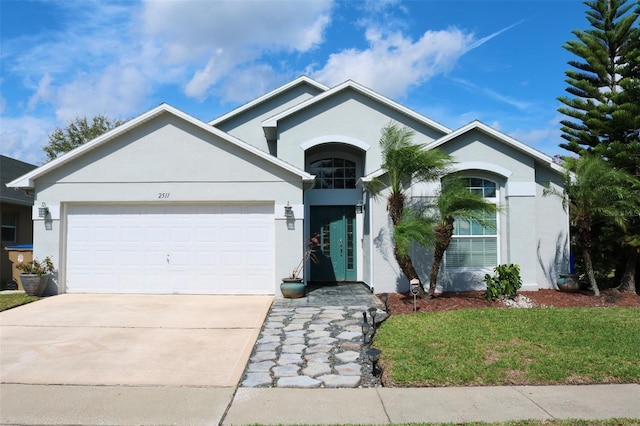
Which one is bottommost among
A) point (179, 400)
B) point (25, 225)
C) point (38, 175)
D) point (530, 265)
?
point (179, 400)

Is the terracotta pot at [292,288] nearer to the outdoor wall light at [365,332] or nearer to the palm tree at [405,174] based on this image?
the palm tree at [405,174]

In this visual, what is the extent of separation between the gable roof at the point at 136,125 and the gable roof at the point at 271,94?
356 centimetres

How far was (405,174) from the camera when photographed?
10.9 m

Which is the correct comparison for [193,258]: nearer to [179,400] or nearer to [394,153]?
[394,153]

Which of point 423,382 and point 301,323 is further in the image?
point 301,323

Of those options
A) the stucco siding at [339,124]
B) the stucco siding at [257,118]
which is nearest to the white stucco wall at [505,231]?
the stucco siding at [339,124]

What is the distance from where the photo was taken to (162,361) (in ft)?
22.3

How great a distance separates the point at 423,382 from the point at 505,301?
573 centimetres

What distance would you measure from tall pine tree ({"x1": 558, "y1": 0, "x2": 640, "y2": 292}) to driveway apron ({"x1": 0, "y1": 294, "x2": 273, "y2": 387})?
10.0 metres

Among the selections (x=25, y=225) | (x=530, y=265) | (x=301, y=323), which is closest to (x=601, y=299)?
(x=530, y=265)

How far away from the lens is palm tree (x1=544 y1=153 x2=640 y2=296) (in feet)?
36.2

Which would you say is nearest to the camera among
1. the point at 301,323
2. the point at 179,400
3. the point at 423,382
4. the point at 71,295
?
the point at 179,400

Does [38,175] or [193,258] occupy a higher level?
[38,175]

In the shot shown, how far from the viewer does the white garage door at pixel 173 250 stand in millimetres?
12023
